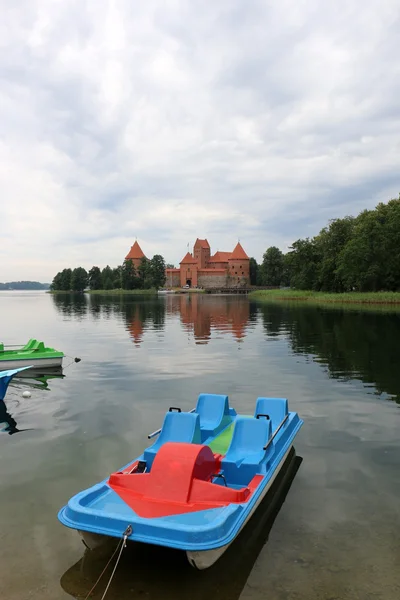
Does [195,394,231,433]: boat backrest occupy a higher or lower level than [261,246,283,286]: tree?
lower

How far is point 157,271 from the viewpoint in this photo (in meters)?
176

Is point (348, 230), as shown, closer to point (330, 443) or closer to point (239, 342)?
point (239, 342)

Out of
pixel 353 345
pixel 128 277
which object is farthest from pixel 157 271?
pixel 353 345

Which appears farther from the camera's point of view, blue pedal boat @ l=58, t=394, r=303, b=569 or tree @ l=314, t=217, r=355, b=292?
tree @ l=314, t=217, r=355, b=292

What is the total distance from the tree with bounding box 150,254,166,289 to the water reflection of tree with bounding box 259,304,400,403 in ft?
439

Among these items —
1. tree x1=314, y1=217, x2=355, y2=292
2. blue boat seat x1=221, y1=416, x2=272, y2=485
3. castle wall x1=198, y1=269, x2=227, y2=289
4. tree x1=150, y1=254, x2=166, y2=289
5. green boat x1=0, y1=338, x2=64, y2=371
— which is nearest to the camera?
blue boat seat x1=221, y1=416, x2=272, y2=485

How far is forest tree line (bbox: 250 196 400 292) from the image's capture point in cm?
7650

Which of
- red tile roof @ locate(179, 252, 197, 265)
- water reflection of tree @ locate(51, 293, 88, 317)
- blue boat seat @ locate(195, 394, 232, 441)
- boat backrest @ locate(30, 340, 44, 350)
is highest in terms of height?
red tile roof @ locate(179, 252, 197, 265)

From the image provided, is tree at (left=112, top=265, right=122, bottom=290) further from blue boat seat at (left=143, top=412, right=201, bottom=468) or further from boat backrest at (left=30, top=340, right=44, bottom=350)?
blue boat seat at (left=143, top=412, right=201, bottom=468)

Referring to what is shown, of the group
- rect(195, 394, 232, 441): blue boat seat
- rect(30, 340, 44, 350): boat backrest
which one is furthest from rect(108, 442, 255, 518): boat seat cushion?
rect(30, 340, 44, 350): boat backrest

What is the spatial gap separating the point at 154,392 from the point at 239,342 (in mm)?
14131

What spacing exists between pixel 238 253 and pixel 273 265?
33.6 m

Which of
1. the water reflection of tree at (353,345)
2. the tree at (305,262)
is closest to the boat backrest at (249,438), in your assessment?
the water reflection of tree at (353,345)

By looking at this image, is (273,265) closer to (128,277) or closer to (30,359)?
(128,277)
